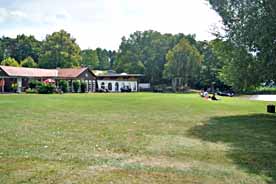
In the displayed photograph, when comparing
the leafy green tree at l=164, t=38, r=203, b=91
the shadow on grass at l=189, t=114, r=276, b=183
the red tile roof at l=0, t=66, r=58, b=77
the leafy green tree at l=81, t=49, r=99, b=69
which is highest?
the leafy green tree at l=81, t=49, r=99, b=69

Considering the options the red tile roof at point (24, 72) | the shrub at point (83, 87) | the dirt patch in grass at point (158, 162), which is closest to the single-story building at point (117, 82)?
the shrub at point (83, 87)

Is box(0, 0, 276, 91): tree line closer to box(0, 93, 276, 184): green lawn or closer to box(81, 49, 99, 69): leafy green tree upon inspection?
box(81, 49, 99, 69): leafy green tree

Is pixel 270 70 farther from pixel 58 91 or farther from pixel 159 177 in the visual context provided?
pixel 58 91

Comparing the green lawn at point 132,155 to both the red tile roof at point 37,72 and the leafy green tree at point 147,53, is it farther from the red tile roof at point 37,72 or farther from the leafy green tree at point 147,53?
the leafy green tree at point 147,53

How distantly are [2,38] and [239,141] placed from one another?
102 metres

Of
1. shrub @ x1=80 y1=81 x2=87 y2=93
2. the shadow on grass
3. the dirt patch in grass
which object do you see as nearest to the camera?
the dirt patch in grass

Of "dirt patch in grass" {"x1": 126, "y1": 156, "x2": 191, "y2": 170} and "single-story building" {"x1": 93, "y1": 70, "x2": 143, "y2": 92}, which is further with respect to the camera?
"single-story building" {"x1": 93, "y1": 70, "x2": 143, "y2": 92}

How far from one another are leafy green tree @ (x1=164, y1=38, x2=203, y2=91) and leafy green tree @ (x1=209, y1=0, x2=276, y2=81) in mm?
51456

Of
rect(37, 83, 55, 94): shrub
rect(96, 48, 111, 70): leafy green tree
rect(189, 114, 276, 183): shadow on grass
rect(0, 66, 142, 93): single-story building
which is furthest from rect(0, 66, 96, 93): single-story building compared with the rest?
A: rect(96, 48, 111, 70): leafy green tree

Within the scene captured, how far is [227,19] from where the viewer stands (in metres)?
19.8

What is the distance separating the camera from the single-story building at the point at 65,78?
54.9m

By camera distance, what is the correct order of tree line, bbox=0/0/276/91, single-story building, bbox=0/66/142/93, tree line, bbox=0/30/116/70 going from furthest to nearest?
tree line, bbox=0/30/116/70 < single-story building, bbox=0/66/142/93 < tree line, bbox=0/0/276/91

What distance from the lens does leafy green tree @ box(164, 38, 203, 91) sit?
71.6m

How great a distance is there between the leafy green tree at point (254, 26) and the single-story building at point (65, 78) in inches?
1616
